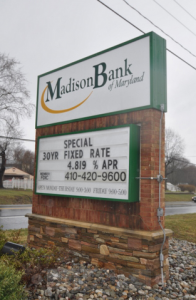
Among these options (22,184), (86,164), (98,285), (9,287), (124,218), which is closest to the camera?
(9,287)

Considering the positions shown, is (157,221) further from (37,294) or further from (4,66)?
(4,66)

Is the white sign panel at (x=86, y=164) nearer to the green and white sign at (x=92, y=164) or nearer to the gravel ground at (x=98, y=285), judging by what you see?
the green and white sign at (x=92, y=164)

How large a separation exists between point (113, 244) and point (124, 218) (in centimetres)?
58

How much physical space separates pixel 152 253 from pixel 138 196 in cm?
102

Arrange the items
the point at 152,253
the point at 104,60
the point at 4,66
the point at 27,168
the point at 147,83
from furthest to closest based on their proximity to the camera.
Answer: the point at 27,168 < the point at 4,66 < the point at 104,60 < the point at 147,83 < the point at 152,253

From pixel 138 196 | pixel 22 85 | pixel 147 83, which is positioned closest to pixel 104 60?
pixel 147 83

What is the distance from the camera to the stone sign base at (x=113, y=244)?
497cm

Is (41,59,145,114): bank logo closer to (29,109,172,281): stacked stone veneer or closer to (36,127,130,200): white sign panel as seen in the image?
(29,109,172,281): stacked stone veneer

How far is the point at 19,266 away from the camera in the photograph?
437cm

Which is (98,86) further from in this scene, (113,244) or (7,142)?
(7,142)

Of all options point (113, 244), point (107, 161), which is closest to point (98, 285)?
point (113, 244)

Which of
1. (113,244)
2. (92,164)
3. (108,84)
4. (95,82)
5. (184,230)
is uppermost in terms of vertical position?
(95,82)

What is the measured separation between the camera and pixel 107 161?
5.64 meters

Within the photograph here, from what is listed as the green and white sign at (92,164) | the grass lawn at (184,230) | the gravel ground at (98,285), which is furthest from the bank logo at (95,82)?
the grass lawn at (184,230)
